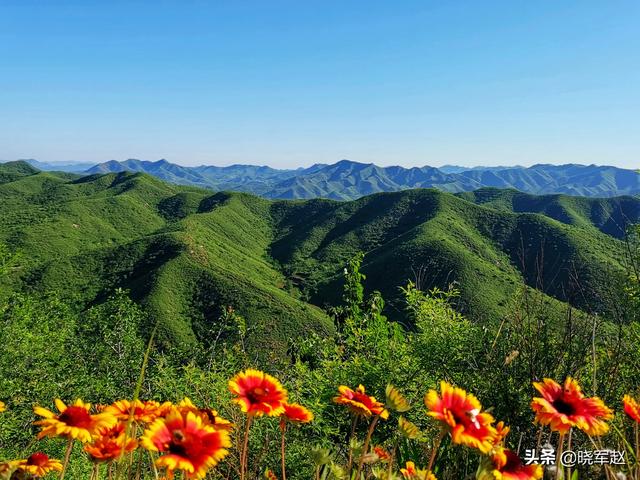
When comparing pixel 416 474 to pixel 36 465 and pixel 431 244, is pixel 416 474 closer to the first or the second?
pixel 36 465

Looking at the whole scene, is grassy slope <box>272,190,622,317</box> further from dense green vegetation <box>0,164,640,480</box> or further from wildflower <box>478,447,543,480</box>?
wildflower <box>478,447,543,480</box>

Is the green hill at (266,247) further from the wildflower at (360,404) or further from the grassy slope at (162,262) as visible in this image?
the wildflower at (360,404)

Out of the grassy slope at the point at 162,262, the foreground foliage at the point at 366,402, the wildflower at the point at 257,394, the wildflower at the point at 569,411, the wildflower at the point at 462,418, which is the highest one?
the wildflower at the point at 462,418

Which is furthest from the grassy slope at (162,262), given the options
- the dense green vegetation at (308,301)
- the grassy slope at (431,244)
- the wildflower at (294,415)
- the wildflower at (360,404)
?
the wildflower at (294,415)

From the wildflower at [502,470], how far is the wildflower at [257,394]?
3.61ft

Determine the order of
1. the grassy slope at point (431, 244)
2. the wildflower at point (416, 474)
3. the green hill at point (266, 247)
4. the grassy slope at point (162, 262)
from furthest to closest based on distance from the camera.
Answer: the grassy slope at point (431, 244)
the green hill at point (266, 247)
the grassy slope at point (162, 262)
the wildflower at point (416, 474)

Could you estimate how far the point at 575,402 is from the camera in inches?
90.0

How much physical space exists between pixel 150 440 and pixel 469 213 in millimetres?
145806

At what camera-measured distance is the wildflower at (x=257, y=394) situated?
226 cm

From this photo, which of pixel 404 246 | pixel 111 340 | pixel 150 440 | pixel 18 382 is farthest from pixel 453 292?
pixel 404 246

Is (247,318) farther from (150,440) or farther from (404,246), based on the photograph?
(150,440)

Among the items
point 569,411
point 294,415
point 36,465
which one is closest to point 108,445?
point 36,465

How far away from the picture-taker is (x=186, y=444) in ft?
5.80

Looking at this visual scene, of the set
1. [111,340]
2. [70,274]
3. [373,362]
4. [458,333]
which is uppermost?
[458,333]
